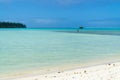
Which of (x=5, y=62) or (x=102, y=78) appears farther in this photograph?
(x=5, y=62)

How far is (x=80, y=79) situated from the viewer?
7.35 metres

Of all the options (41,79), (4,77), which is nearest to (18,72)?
(4,77)

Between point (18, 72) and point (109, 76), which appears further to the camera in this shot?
point (18, 72)

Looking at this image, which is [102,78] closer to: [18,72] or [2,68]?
[18,72]

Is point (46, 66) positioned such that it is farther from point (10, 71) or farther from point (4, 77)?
point (4, 77)

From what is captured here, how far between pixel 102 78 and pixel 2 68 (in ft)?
14.0

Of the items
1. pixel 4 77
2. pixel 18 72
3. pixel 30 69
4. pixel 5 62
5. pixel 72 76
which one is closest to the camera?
pixel 72 76

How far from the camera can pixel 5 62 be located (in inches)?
454

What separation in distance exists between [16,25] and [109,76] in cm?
13839

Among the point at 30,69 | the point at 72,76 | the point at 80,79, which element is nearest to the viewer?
the point at 80,79

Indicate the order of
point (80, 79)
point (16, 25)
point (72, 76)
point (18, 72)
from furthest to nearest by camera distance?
point (16, 25) < point (18, 72) < point (72, 76) < point (80, 79)

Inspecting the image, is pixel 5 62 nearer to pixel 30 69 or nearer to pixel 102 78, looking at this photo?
pixel 30 69

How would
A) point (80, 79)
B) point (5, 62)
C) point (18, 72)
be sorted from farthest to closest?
1. point (5, 62)
2. point (18, 72)
3. point (80, 79)

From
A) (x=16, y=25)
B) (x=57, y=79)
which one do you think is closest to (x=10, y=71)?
(x=57, y=79)
